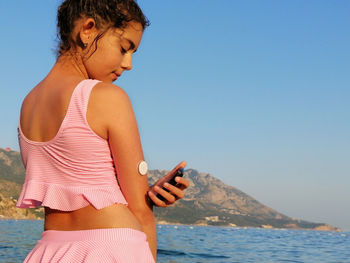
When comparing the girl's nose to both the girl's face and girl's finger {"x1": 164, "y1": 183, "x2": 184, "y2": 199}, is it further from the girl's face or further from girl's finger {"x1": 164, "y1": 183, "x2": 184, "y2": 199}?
girl's finger {"x1": 164, "y1": 183, "x2": 184, "y2": 199}

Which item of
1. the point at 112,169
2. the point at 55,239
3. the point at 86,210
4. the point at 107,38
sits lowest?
the point at 55,239

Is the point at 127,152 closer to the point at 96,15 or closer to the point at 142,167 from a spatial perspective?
the point at 142,167

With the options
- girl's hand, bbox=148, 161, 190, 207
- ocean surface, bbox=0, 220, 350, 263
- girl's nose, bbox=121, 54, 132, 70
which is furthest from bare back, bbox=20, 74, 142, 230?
ocean surface, bbox=0, 220, 350, 263

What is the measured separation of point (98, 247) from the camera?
150cm

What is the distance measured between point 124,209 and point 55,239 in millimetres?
271

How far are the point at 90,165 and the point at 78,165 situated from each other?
4 cm

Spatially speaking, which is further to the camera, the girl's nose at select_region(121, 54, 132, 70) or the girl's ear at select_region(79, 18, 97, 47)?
the girl's nose at select_region(121, 54, 132, 70)

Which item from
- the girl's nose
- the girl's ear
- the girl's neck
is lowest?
the girl's neck

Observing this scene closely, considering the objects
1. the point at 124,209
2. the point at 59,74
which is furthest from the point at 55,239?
the point at 59,74

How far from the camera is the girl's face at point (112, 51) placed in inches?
72.7

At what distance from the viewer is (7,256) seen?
1772 centimetres

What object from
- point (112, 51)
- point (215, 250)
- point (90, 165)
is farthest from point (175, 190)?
point (215, 250)

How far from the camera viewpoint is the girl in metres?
1.56

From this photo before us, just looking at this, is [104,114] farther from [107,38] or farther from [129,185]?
[107,38]
